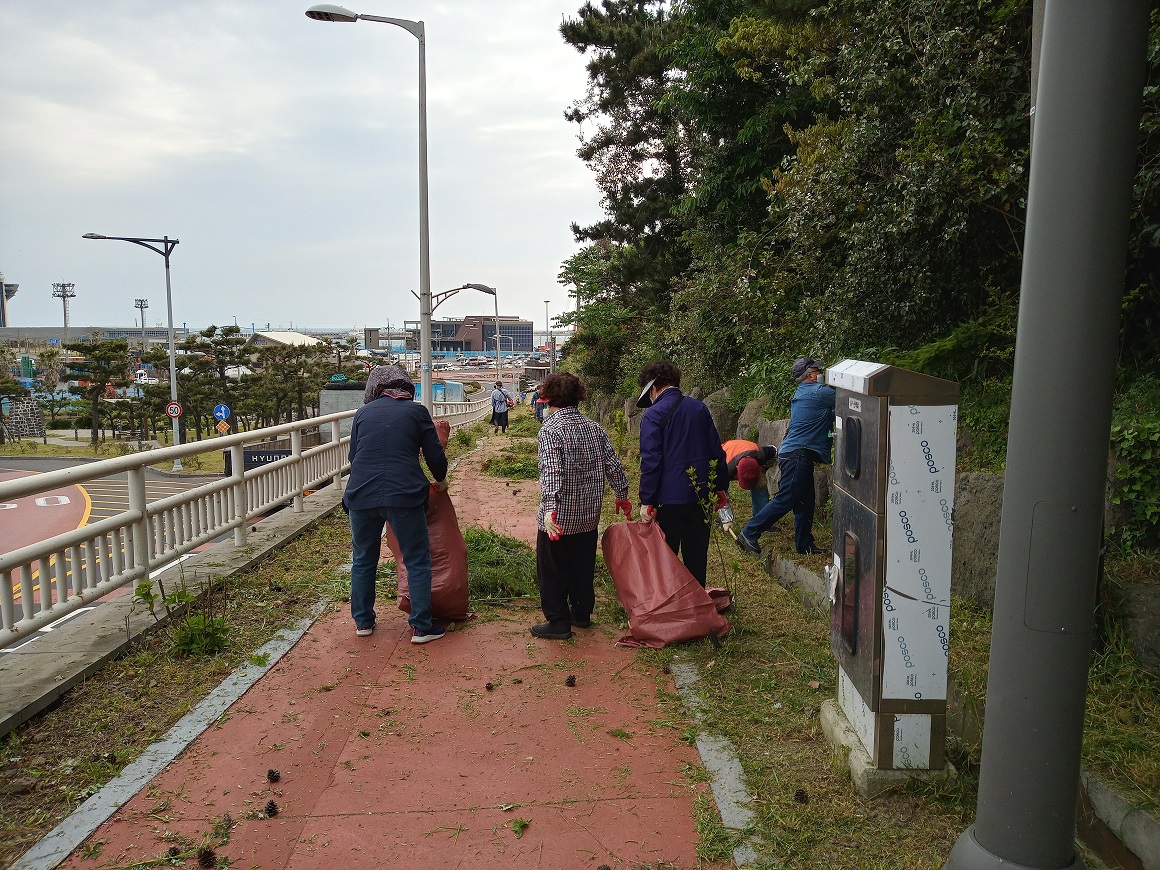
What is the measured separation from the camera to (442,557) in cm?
593

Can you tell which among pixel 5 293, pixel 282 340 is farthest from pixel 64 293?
pixel 5 293

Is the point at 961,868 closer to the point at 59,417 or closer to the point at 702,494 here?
the point at 702,494

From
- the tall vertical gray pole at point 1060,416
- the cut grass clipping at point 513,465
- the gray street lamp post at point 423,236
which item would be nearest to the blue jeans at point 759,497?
the tall vertical gray pole at point 1060,416

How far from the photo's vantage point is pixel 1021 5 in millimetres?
6621

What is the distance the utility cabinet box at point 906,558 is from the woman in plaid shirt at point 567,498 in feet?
7.14

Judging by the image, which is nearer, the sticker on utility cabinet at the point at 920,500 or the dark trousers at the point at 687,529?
the sticker on utility cabinet at the point at 920,500

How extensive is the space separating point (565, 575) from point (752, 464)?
247cm

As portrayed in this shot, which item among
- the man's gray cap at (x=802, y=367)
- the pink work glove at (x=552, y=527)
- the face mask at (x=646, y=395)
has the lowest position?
the pink work glove at (x=552, y=527)

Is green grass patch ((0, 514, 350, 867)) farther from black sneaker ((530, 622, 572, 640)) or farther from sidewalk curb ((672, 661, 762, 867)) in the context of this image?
sidewalk curb ((672, 661, 762, 867))

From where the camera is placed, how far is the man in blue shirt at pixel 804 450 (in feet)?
23.2

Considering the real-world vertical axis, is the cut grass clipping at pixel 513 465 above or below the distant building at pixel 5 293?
below

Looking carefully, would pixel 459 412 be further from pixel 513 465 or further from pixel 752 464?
pixel 752 464

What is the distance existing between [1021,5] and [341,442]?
8.79 m

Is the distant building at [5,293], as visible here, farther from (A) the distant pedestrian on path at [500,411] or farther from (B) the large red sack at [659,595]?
(B) the large red sack at [659,595]
